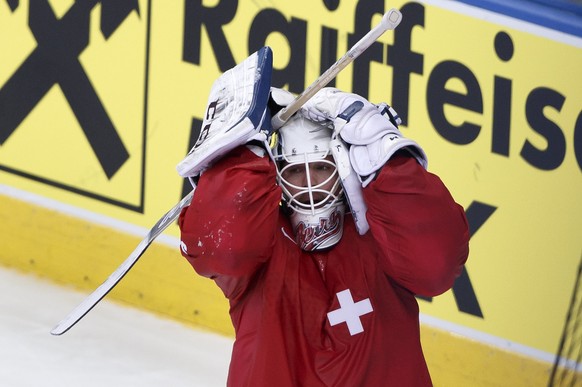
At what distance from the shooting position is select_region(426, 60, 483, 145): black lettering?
151 inches

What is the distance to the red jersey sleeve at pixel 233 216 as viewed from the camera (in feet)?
7.92

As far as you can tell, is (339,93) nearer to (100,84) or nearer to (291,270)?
(291,270)

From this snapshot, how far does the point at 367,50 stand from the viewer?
384 cm

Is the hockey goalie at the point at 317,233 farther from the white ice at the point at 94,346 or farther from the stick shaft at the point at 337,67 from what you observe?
the white ice at the point at 94,346

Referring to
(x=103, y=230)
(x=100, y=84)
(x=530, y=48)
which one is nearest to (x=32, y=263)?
(x=103, y=230)

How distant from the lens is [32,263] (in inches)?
158

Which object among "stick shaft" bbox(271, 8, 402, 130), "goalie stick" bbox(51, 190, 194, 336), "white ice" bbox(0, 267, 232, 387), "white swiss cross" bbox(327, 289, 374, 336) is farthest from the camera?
"white ice" bbox(0, 267, 232, 387)

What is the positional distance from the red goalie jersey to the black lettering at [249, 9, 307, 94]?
1298 millimetres

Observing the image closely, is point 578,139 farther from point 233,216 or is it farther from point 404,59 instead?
point 233,216

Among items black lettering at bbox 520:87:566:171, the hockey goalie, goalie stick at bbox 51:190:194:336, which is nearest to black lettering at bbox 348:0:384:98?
black lettering at bbox 520:87:566:171

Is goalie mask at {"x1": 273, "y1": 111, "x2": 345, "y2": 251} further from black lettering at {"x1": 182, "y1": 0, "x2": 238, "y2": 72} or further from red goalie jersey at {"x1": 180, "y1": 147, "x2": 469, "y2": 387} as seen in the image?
black lettering at {"x1": 182, "y1": 0, "x2": 238, "y2": 72}

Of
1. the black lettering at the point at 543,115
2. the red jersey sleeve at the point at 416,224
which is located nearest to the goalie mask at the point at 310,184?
the red jersey sleeve at the point at 416,224

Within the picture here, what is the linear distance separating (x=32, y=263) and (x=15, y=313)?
245 mm

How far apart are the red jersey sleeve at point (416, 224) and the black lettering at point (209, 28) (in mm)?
1521
